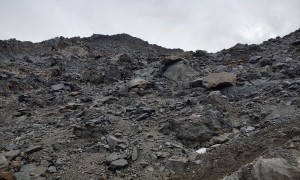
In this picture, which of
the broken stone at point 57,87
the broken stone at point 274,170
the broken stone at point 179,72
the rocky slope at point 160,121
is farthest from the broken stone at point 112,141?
the broken stone at point 57,87

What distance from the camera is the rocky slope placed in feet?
25.8

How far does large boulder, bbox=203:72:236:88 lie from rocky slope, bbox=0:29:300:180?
0.14 ft

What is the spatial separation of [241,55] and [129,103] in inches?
335

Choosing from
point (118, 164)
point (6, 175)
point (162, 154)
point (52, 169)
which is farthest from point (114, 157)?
point (6, 175)

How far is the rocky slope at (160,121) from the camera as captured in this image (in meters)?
7.86

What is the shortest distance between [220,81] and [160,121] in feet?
10.7

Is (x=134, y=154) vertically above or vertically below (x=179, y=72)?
below

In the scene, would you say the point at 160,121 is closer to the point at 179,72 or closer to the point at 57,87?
the point at 179,72

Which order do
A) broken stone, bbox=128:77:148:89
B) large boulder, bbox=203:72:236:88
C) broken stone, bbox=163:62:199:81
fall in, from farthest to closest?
broken stone, bbox=163:62:199:81, broken stone, bbox=128:77:148:89, large boulder, bbox=203:72:236:88

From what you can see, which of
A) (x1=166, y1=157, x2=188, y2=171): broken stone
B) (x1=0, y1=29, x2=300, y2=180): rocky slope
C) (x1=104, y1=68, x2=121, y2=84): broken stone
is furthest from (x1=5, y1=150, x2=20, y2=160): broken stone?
(x1=104, y1=68, x2=121, y2=84): broken stone

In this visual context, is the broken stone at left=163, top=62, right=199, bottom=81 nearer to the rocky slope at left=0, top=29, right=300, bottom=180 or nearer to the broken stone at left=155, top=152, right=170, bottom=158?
the rocky slope at left=0, top=29, right=300, bottom=180

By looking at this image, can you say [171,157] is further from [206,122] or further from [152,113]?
[152,113]

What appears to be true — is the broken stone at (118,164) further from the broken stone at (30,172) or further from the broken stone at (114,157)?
the broken stone at (30,172)

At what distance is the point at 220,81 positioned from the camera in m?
12.5
